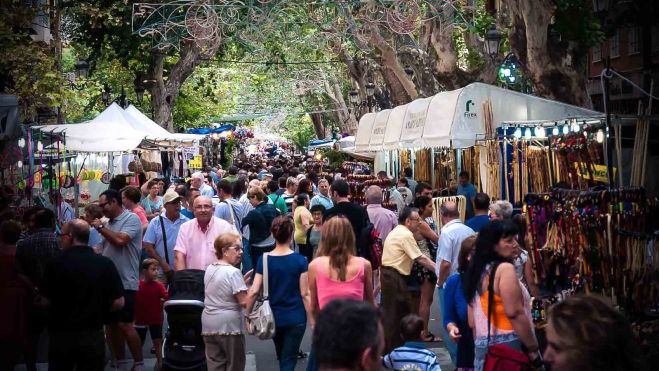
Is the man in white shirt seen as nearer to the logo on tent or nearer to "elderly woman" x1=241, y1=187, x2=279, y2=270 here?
"elderly woman" x1=241, y1=187, x2=279, y2=270

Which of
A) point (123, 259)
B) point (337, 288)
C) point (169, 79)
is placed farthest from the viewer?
point (169, 79)

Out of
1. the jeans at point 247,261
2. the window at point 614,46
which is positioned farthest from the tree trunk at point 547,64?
the window at point 614,46

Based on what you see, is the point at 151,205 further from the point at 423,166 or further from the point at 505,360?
the point at 505,360

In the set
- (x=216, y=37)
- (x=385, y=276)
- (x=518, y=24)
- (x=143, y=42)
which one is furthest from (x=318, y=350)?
(x=143, y=42)

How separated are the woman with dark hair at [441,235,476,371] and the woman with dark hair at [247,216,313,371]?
129cm

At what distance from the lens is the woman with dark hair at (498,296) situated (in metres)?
6.95

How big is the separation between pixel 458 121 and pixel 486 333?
8.77m

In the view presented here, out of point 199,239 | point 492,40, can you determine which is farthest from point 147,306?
point 492,40

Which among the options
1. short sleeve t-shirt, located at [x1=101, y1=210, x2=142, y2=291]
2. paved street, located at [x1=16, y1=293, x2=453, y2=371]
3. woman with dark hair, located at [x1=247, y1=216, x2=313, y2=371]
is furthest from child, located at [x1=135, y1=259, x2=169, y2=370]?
woman with dark hair, located at [x1=247, y1=216, x2=313, y2=371]

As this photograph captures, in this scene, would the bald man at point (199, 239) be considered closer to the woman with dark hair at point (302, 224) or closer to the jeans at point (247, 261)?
the jeans at point (247, 261)

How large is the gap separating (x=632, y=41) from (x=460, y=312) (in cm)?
1816

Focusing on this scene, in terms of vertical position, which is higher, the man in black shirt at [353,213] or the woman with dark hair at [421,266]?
the man in black shirt at [353,213]

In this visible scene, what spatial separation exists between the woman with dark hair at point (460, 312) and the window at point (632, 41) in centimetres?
1743

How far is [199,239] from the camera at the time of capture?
10.6m
